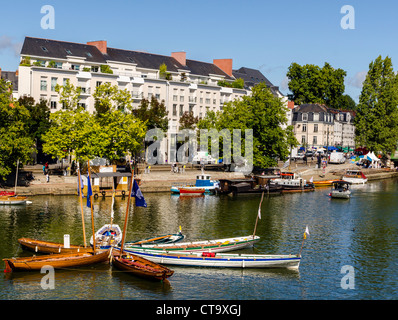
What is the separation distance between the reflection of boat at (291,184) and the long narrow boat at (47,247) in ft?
181

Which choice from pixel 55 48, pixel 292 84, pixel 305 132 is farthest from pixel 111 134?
pixel 292 84

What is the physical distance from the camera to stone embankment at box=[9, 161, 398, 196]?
264ft

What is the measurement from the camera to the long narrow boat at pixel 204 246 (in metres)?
47.8

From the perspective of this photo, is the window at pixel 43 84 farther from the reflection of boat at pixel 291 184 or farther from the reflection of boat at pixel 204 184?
the reflection of boat at pixel 291 184

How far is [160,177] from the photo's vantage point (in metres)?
96.0

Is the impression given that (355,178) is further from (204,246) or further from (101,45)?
(204,246)

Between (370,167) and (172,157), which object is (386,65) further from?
(172,157)

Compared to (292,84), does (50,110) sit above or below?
below

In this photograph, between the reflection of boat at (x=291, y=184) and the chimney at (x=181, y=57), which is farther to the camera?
the chimney at (x=181, y=57)

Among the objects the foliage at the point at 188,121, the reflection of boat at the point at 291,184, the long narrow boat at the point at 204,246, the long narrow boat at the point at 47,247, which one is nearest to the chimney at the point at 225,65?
the foliage at the point at 188,121

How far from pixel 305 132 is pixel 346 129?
26339 mm

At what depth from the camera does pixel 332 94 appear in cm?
19462

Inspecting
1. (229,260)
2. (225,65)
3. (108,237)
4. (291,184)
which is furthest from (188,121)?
(229,260)

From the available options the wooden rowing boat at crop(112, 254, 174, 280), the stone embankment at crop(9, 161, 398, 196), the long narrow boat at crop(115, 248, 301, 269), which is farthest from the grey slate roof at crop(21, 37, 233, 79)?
the long narrow boat at crop(115, 248, 301, 269)
